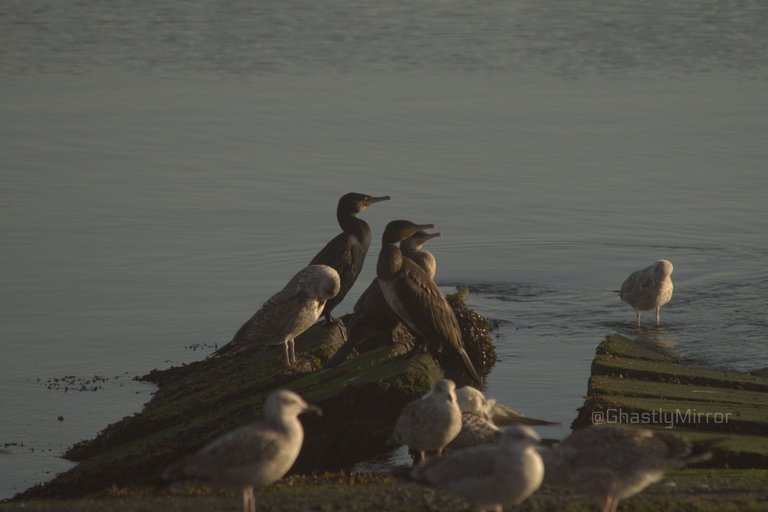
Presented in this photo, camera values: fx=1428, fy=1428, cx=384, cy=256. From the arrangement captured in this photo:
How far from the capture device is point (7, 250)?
17734 millimetres

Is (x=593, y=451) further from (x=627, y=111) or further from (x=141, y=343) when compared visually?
(x=627, y=111)

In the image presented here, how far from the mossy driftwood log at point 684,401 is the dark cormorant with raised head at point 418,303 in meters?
1.27

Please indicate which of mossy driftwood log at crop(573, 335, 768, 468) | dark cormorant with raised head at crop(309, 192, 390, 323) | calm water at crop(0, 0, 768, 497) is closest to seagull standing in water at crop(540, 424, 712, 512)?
mossy driftwood log at crop(573, 335, 768, 468)

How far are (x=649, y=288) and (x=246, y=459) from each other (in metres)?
8.63

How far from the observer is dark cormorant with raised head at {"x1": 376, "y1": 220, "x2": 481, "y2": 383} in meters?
Result: 11.8

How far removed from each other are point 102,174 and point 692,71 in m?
14.4

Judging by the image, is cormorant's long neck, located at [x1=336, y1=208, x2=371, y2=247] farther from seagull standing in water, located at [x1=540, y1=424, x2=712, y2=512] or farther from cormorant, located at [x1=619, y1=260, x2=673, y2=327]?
seagull standing in water, located at [x1=540, y1=424, x2=712, y2=512]

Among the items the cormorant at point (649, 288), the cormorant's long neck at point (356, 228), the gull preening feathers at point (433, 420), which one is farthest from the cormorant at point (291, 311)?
the cormorant at point (649, 288)

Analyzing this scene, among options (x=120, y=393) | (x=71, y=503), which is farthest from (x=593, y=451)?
(x=120, y=393)

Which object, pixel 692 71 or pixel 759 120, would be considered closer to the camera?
pixel 759 120

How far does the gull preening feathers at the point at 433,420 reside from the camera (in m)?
9.06

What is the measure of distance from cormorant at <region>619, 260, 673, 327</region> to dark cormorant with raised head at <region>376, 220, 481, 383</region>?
12.7ft

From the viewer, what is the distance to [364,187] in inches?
798

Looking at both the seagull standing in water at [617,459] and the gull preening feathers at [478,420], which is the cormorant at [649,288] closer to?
the gull preening feathers at [478,420]
